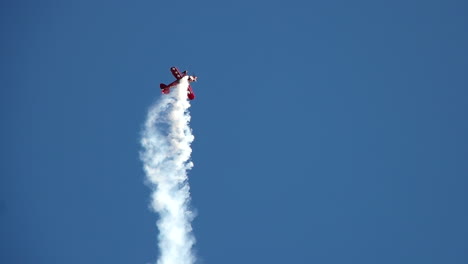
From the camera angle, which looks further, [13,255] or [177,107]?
[13,255]

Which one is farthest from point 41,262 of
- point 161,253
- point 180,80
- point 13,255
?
point 180,80

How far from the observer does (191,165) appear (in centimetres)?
4584

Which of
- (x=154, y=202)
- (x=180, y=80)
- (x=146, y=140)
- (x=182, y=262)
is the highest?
(x=180, y=80)

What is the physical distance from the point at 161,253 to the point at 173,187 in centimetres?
517

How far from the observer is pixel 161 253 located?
4678cm

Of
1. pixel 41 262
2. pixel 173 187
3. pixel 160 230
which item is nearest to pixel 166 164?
pixel 173 187

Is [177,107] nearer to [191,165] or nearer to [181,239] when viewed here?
[191,165]

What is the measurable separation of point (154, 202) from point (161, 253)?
3.96m

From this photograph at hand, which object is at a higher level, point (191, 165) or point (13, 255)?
point (13, 255)

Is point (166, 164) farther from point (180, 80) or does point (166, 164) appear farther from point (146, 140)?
point (180, 80)

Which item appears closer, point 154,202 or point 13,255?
point 154,202

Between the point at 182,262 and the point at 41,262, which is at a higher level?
the point at 41,262

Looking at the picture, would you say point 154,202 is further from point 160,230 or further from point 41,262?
point 41,262

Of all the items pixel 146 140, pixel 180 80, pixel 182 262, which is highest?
pixel 180 80
